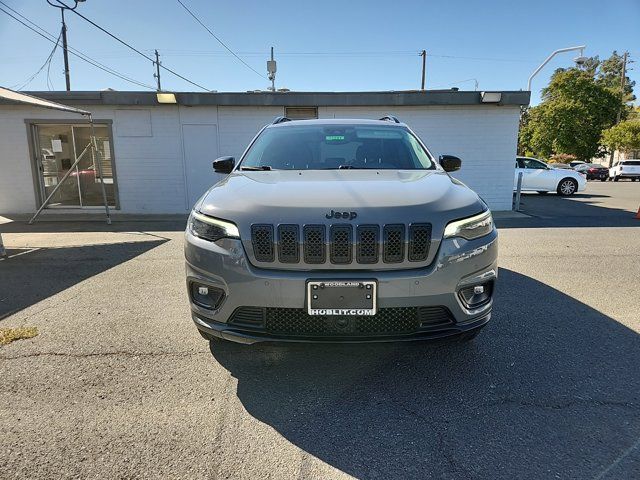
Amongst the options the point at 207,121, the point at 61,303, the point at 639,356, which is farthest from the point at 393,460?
the point at 207,121

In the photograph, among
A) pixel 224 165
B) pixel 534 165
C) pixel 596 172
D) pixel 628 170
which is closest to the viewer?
pixel 224 165

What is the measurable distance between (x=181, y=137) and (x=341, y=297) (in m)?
10.7

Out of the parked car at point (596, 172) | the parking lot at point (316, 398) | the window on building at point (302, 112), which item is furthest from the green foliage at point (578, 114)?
the parking lot at point (316, 398)

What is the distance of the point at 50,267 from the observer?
19.4 feet

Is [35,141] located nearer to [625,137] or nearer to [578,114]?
[625,137]

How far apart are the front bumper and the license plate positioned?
0.04m

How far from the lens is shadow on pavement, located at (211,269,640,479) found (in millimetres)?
2123

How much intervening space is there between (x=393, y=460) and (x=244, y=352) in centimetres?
152

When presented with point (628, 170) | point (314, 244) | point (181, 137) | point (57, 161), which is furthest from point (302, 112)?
point (628, 170)

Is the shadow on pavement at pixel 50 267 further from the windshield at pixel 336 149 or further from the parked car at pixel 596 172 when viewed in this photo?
the parked car at pixel 596 172

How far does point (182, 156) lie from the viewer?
1182 cm

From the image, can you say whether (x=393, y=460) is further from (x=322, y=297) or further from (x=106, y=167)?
(x=106, y=167)

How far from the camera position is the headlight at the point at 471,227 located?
251 cm

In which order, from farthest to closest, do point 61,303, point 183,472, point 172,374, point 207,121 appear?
1. point 207,121
2. point 61,303
3. point 172,374
4. point 183,472
